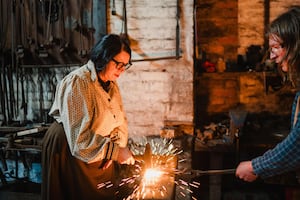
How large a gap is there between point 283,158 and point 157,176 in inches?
42.3

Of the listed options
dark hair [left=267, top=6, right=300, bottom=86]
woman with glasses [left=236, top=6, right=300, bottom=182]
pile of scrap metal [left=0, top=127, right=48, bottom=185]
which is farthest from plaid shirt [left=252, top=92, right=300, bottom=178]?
pile of scrap metal [left=0, top=127, right=48, bottom=185]

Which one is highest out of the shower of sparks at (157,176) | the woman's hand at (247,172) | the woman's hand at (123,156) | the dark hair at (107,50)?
the dark hair at (107,50)

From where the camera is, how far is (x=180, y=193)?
343 centimetres

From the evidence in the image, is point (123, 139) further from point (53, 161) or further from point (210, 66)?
point (210, 66)

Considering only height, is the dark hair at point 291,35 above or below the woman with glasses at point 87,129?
above

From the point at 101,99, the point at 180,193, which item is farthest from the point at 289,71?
the point at 180,193

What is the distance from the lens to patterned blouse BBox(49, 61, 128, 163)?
2576 mm

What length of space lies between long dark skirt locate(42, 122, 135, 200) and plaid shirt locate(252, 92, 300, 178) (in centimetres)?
132

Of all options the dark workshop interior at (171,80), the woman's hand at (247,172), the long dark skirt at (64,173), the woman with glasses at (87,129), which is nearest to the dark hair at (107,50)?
the woman with glasses at (87,129)

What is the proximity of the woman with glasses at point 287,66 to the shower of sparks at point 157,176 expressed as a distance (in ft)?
2.10

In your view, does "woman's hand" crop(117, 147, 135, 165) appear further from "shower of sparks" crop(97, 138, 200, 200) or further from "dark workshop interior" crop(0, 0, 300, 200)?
"dark workshop interior" crop(0, 0, 300, 200)

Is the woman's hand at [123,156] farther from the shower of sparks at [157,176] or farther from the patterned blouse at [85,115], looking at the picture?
the shower of sparks at [157,176]

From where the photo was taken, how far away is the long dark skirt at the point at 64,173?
111 inches

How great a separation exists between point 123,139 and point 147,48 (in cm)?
131
